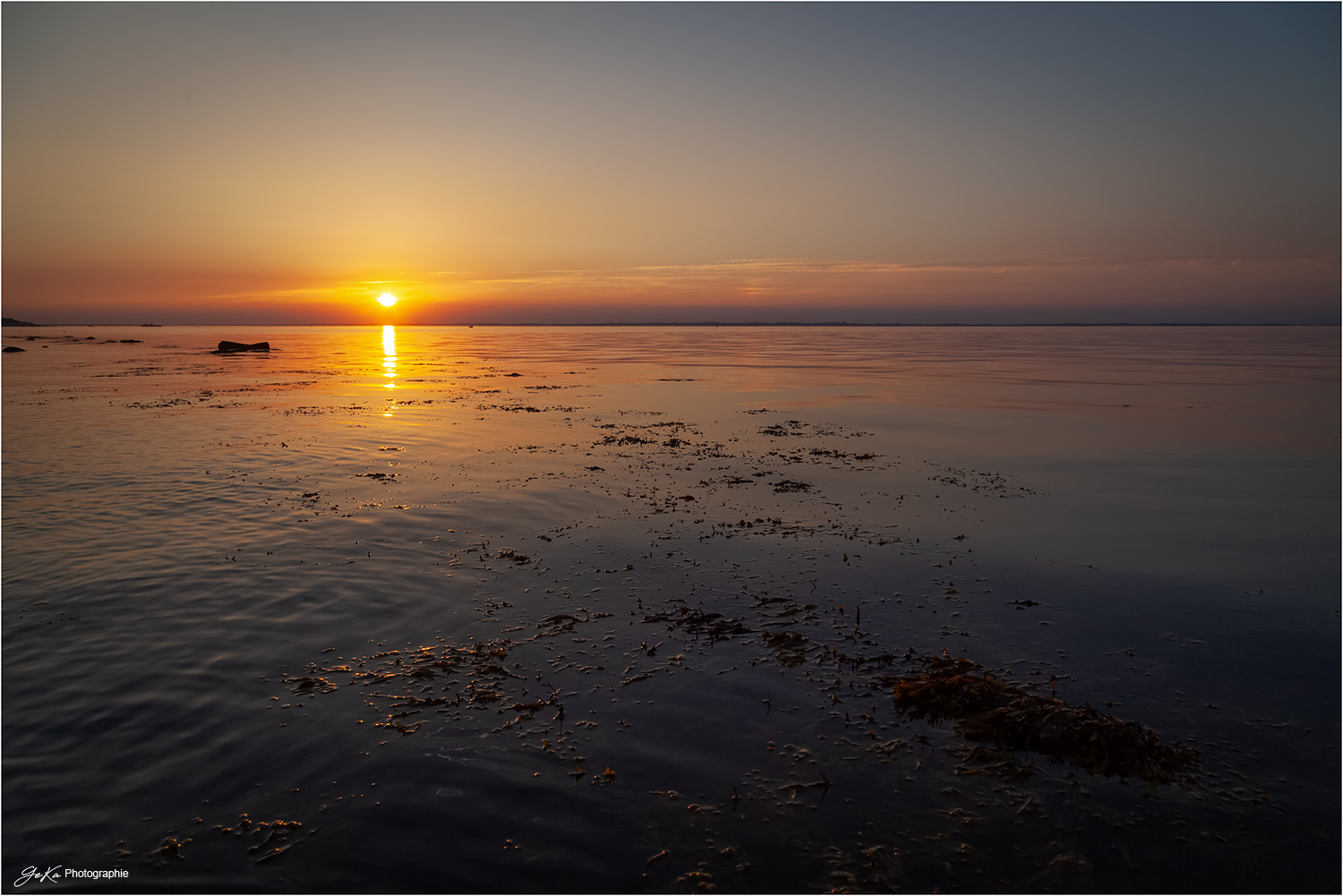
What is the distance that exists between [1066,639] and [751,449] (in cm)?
1535

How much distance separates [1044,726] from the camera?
7.85m

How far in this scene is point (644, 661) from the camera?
9.66 m

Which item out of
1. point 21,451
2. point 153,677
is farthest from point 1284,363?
point 21,451

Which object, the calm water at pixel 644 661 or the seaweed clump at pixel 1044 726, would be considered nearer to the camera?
the calm water at pixel 644 661

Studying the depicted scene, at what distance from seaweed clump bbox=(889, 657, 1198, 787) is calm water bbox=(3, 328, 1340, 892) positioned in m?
0.23

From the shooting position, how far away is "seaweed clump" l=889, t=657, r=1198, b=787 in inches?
292

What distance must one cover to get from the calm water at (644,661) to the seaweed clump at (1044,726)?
0.76 feet

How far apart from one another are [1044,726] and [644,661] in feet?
16.3

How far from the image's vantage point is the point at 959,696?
848 centimetres

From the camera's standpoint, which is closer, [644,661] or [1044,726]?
[1044,726]

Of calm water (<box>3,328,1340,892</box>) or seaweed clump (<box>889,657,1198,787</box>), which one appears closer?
calm water (<box>3,328,1340,892</box>)

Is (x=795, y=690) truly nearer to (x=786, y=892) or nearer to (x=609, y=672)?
(x=609, y=672)

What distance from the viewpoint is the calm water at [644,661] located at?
633 centimetres

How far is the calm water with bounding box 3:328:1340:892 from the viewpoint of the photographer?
6328 mm
